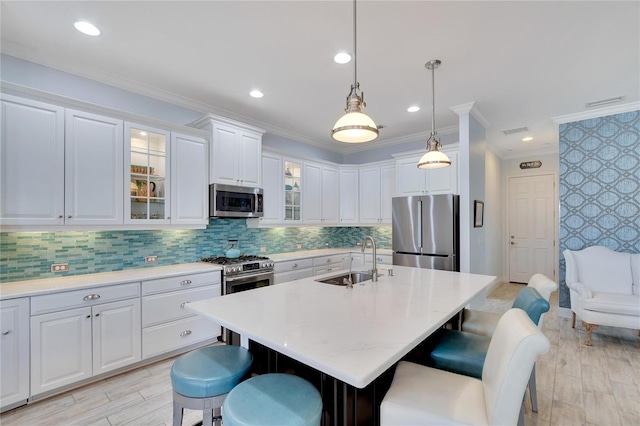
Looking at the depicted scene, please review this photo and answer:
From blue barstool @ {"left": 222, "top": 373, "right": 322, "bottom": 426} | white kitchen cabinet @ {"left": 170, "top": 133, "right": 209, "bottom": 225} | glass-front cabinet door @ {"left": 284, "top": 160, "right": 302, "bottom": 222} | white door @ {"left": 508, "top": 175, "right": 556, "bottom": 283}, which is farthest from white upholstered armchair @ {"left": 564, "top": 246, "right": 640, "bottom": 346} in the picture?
white kitchen cabinet @ {"left": 170, "top": 133, "right": 209, "bottom": 225}

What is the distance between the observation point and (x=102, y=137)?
8.98 feet

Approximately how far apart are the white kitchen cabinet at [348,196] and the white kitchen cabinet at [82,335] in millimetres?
3528

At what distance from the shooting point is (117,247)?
3023 mm

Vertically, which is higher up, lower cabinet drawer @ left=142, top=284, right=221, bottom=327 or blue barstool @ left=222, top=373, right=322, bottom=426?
blue barstool @ left=222, top=373, right=322, bottom=426

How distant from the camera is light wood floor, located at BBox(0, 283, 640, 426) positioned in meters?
2.07

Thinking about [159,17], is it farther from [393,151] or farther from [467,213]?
[393,151]

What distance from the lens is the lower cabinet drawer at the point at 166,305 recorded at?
276 centimetres

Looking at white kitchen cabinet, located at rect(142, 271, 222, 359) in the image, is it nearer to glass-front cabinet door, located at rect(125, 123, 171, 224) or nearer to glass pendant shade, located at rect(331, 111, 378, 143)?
glass-front cabinet door, located at rect(125, 123, 171, 224)

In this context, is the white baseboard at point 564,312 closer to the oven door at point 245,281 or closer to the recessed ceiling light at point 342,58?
the oven door at point 245,281

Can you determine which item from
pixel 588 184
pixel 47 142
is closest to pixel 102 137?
pixel 47 142

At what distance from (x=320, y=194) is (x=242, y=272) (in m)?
2.12

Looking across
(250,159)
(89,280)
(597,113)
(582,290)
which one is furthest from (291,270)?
(597,113)

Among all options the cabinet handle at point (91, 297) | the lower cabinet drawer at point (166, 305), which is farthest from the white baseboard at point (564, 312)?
the cabinet handle at point (91, 297)

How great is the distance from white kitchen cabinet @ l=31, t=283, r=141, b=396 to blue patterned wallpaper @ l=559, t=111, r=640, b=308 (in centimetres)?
534
